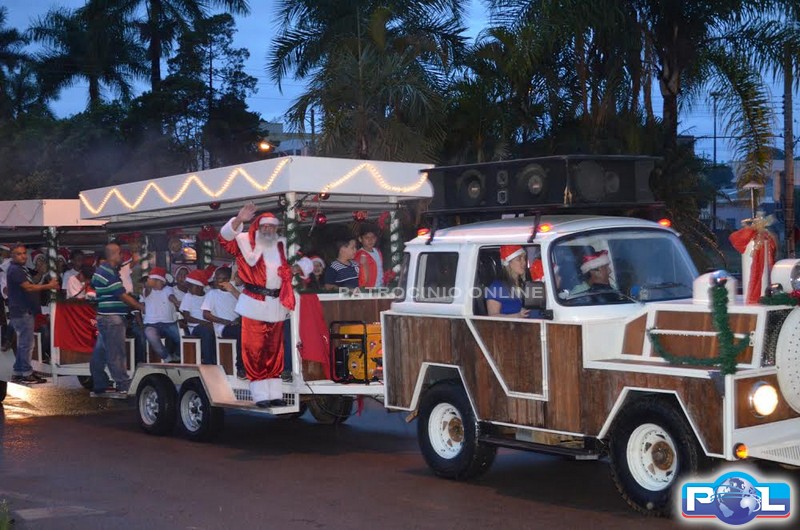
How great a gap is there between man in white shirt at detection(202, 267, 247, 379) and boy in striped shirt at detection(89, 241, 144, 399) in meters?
1.48

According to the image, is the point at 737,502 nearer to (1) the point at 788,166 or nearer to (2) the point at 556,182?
(2) the point at 556,182

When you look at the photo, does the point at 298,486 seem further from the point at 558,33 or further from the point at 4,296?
the point at 558,33

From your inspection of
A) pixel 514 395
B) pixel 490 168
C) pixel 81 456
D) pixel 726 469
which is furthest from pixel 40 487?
pixel 726 469

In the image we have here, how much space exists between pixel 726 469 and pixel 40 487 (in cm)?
573

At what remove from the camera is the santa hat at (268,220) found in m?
11.4

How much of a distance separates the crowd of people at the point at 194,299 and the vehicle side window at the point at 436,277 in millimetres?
1665

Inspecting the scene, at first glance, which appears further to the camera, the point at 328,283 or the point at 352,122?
the point at 352,122

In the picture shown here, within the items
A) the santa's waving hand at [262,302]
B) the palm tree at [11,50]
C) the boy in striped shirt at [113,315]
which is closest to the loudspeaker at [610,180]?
the santa's waving hand at [262,302]

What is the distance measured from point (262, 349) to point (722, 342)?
205 inches

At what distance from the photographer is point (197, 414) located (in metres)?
12.4

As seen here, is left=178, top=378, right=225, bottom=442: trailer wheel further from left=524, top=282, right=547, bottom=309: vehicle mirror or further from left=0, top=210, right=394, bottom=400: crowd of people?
left=524, top=282, right=547, bottom=309: vehicle mirror

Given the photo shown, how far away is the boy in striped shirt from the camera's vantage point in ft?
44.8

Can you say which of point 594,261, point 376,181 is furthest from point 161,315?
point 594,261

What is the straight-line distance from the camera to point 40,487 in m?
9.74
